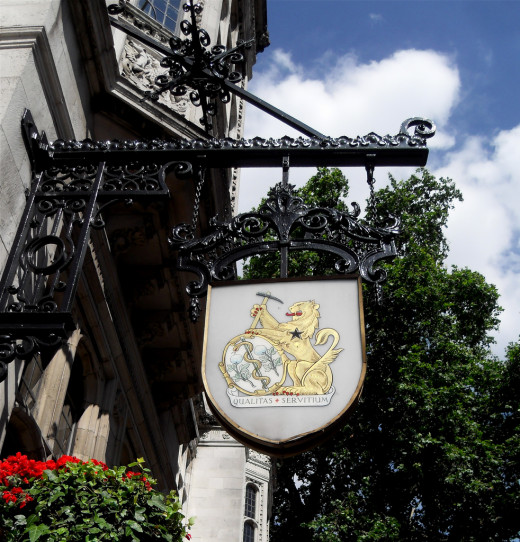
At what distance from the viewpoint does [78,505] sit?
16.7 feet

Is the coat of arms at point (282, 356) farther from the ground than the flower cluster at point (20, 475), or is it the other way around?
the coat of arms at point (282, 356)

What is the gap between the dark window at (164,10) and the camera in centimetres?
→ 1212

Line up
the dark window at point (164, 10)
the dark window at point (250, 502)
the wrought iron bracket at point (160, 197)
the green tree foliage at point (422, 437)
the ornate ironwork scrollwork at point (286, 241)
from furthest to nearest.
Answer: the dark window at point (250, 502)
the green tree foliage at point (422, 437)
the dark window at point (164, 10)
the ornate ironwork scrollwork at point (286, 241)
the wrought iron bracket at point (160, 197)

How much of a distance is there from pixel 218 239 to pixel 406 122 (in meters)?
2.48

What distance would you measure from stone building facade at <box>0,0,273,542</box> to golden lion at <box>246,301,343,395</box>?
5.78ft

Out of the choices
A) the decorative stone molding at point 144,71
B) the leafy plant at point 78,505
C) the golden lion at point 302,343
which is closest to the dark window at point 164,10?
the decorative stone molding at point 144,71

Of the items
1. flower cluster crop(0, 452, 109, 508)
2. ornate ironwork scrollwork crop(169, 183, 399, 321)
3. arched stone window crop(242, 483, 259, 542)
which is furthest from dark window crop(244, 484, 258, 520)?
flower cluster crop(0, 452, 109, 508)

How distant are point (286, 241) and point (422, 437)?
13.8 meters

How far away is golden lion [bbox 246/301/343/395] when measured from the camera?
551cm

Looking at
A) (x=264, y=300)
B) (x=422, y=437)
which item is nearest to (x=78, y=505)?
(x=264, y=300)

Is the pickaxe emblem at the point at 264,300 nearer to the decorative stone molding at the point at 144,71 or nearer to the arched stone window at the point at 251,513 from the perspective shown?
the decorative stone molding at the point at 144,71

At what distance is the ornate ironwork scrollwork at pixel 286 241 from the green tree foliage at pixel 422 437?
12.1 meters

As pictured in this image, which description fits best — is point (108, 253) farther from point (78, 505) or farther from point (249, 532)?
point (249, 532)

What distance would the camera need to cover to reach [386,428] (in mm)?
Answer: 20625
